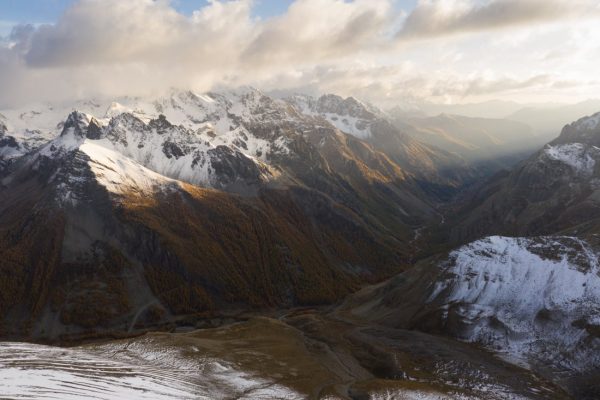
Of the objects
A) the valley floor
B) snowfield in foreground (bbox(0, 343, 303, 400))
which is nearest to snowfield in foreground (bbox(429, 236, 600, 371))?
the valley floor

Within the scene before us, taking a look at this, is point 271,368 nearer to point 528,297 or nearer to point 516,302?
point 516,302

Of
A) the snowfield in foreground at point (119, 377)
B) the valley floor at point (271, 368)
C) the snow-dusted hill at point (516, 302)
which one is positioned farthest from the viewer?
the snow-dusted hill at point (516, 302)

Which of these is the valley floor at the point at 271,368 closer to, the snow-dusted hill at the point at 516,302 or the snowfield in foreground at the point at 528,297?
the snow-dusted hill at the point at 516,302

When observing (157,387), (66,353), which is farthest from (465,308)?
(66,353)

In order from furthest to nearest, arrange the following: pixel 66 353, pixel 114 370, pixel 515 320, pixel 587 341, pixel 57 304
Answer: pixel 57 304, pixel 515 320, pixel 587 341, pixel 66 353, pixel 114 370

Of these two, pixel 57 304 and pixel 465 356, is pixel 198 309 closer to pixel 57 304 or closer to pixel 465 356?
pixel 57 304

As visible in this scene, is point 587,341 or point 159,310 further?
point 159,310

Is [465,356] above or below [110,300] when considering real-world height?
below

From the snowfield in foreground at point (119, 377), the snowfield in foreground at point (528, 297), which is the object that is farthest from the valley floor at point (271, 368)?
the snowfield in foreground at point (528, 297)

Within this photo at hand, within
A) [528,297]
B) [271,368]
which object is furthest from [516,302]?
[271,368]
